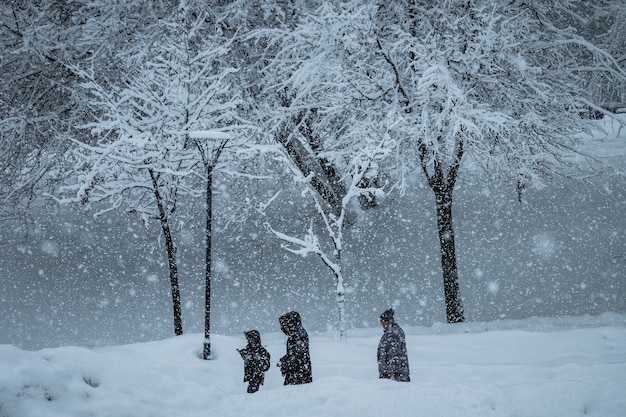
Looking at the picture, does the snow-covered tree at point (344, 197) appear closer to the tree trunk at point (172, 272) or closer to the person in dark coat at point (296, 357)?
the tree trunk at point (172, 272)

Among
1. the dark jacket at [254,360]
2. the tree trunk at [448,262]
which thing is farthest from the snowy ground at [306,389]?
the tree trunk at [448,262]

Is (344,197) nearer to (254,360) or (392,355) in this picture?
(392,355)

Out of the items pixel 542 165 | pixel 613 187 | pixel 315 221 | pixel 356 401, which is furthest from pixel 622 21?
pixel 356 401

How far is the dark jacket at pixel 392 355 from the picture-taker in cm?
603

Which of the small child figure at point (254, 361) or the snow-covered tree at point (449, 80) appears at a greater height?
the snow-covered tree at point (449, 80)

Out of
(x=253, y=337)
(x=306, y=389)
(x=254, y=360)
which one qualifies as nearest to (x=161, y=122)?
(x=253, y=337)

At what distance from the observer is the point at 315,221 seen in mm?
15578

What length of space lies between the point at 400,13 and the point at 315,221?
701 centimetres

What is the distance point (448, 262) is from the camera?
10.6m

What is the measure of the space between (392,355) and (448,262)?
498 cm

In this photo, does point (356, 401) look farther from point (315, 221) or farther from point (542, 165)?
point (315, 221)

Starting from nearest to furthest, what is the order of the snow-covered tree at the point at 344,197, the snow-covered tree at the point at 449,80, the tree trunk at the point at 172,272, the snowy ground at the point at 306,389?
the snowy ground at the point at 306,389
the snow-covered tree at the point at 344,197
the snow-covered tree at the point at 449,80
the tree trunk at the point at 172,272

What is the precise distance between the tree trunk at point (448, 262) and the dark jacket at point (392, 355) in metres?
4.55

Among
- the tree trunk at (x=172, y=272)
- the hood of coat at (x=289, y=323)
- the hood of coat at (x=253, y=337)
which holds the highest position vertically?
the tree trunk at (x=172, y=272)
